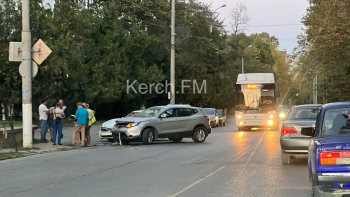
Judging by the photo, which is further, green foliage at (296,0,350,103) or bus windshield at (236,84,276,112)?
bus windshield at (236,84,276,112)

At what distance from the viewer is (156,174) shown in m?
11.1

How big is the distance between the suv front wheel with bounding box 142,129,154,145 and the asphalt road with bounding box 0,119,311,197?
10.1ft

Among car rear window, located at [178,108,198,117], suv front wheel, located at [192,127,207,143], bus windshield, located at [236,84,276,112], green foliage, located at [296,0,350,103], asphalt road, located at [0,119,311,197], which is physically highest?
green foliage, located at [296,0,350,103]

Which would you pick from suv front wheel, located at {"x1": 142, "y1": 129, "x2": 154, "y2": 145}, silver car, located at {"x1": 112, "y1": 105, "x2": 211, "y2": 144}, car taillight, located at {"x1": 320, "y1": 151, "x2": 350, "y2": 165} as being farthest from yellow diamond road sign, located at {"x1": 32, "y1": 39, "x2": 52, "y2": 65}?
car taillight, located at {"x1": 320, "y1": 151, "x2": 350, "y2": 165}

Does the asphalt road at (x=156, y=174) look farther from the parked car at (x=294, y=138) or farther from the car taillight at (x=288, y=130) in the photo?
the car taillight at (x=288, y=130)

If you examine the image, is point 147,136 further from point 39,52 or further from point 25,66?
point 25,66

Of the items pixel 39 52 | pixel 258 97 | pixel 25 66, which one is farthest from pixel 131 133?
pixel 258 97

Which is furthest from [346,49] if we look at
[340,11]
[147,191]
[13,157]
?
[147,191]

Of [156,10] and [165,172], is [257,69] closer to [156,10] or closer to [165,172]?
[156,10]

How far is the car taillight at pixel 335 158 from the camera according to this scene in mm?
6223

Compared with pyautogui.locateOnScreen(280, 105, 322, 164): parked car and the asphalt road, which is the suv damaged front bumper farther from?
pyautogui.locateOnScreen(280, 105, 322, 164): parked car

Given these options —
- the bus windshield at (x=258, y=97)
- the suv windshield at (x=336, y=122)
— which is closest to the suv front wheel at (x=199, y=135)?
the bus windshield at (x=258, y=97)

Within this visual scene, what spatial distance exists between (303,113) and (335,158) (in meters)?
7.19

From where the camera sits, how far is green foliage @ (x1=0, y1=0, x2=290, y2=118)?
2986 centimetres
